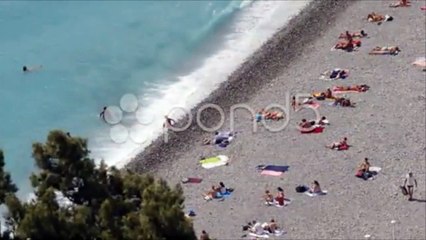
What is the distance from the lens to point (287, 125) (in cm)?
3394

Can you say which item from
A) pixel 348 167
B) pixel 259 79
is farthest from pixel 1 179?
pixel 259 79

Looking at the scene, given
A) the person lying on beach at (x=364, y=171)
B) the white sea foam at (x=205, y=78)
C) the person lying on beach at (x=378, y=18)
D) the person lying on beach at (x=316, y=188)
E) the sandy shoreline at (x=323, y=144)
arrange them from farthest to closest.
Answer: the person lying on beach at (x=378, y=18), the white sea foam at (x=205, y=78), the person lying on beach at (x=364, y=171), the person lying on beach at (x=316, y=188), the sandy shoreline at (x=323, y=144)

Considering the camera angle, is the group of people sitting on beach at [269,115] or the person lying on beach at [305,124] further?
the group of people sitting on beach at [269,115]

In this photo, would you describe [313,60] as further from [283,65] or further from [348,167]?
[348,167]

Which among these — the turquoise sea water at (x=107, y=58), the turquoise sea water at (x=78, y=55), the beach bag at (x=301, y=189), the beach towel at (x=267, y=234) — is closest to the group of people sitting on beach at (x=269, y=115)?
the turquoise sea water at (x=107, y=58)

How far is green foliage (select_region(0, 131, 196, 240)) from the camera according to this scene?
18453mm

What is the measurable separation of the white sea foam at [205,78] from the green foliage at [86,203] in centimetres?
1388

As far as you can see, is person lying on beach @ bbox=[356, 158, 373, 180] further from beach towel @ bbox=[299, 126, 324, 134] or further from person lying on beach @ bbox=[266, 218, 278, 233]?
person lying on beach @ bbox=[266, 218, 278, 233]

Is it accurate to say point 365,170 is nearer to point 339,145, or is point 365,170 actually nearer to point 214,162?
point 339,145

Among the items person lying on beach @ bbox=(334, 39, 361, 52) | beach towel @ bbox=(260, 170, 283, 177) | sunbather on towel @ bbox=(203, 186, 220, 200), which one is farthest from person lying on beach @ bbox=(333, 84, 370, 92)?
sunbather on towel @ bbox=(203, 186, 220, 200)

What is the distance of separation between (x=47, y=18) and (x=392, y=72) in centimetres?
2136

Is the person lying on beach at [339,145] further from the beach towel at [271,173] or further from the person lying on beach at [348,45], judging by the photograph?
the person lying on beach at [348,45]

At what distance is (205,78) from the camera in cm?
4128

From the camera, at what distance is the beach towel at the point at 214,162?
31.5 m
